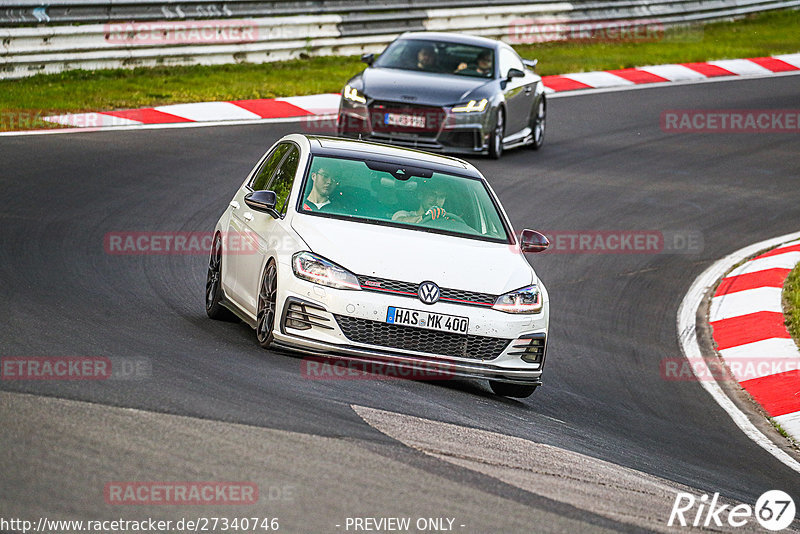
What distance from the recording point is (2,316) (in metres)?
8.60

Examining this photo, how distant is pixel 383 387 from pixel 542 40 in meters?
22.8

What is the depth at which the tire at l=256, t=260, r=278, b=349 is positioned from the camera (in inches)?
340

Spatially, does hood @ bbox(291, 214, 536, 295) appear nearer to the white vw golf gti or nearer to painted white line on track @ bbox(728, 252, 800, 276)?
the white vw golf gti

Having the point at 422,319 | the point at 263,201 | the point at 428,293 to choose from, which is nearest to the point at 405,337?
the point at 422,319

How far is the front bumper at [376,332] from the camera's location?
836cm

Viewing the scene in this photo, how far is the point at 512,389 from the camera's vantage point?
907cm

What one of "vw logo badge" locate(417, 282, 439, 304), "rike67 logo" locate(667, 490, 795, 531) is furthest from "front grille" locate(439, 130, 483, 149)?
"rike67 logo" locate(667, 490, 795, 531)

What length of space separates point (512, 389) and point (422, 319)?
1.07 m

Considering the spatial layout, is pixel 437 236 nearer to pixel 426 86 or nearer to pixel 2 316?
pixel 2 316

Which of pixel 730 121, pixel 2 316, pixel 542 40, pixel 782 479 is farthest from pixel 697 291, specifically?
pixel 542 40

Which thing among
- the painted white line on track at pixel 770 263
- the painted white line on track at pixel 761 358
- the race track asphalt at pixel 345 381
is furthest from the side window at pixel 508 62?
the painted white line on track at pixel 761 358


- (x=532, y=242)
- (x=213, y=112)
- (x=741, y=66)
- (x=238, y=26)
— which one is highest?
(x=532, y=242)

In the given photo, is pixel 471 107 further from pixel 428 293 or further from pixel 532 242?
pixel 428 293

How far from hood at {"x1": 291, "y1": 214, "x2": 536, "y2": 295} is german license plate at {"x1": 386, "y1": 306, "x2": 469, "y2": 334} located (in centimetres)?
21
